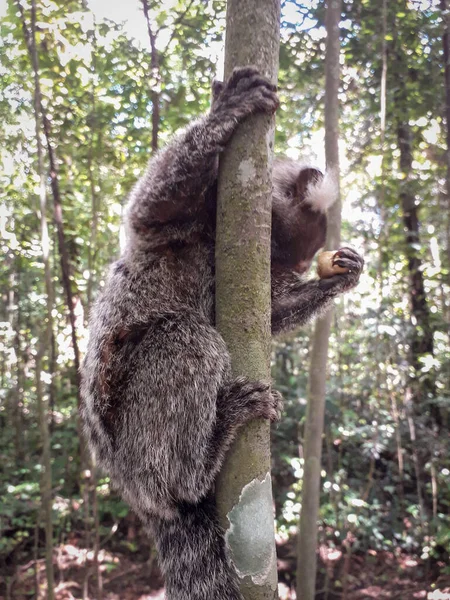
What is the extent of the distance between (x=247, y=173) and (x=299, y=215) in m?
1.64

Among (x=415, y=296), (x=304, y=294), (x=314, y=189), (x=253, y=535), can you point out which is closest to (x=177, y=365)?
(x=253, y=535)

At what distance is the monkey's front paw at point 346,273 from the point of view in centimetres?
323

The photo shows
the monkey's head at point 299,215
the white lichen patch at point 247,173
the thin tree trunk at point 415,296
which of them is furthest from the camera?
the thin tree trunk at point 415,296

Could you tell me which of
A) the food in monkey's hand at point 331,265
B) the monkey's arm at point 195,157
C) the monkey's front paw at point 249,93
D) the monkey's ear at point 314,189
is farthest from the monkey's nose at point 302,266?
the monkey's front paw at point 249,93

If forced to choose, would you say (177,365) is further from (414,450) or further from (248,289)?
(414,450)

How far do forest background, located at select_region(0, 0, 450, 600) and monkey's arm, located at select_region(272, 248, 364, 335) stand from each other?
2041 millimetres

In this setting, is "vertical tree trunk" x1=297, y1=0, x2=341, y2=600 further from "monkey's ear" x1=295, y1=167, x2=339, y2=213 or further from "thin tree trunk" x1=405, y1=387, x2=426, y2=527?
"thin tree trunk" x1=405, y1=387, x2=426, y2=527

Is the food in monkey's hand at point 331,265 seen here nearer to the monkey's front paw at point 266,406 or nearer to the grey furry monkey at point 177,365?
the grey furry monkey at point 177,365

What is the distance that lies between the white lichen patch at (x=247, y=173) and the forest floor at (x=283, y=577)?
5.74 metres

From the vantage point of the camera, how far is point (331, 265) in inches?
128

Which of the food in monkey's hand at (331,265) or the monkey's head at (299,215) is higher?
the monkey's head at (299,215)

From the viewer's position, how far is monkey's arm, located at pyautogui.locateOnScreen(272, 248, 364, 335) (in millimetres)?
3307

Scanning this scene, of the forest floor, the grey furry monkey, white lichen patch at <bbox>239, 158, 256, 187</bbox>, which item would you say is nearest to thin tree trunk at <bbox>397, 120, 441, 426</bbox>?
the forest floor

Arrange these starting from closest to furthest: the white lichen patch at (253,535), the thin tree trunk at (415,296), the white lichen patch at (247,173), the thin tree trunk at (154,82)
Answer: the white lichen patch at (253,535) → the white lichen patch at (247,173) → the thin tree trunk at (154,82) → the thin tree trunk at (415,296)
